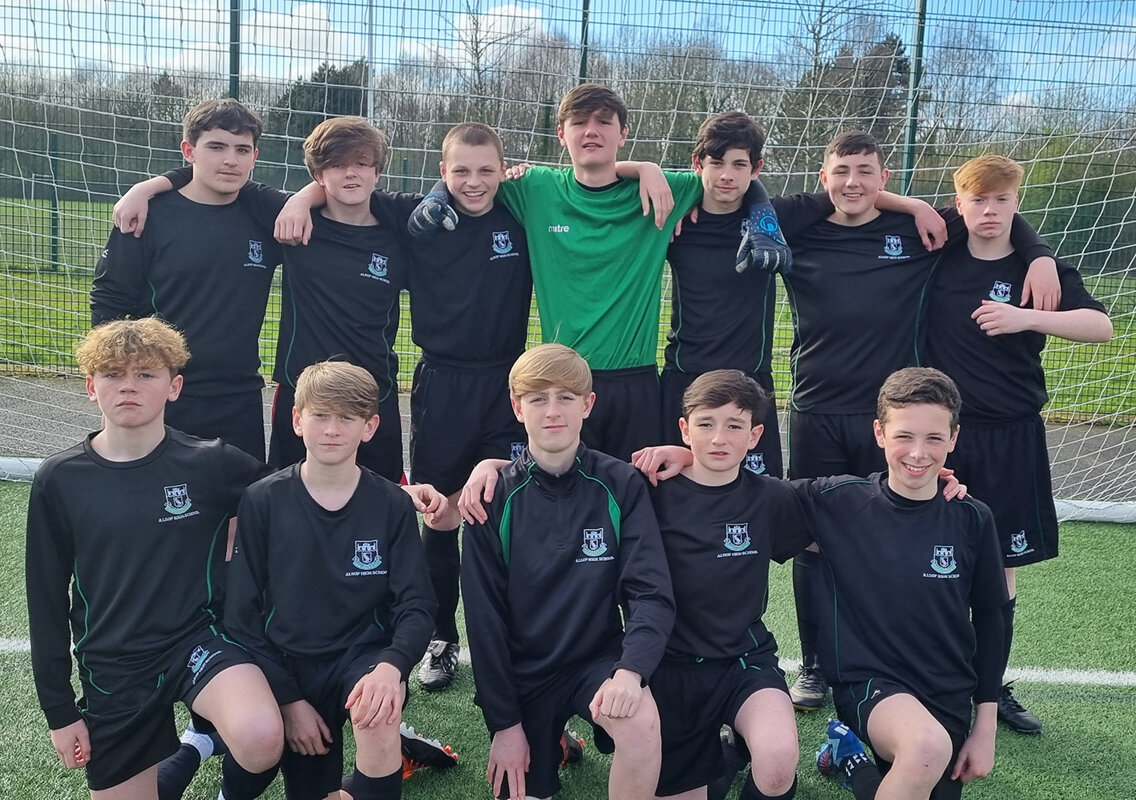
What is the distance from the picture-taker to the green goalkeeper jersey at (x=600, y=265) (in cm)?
293

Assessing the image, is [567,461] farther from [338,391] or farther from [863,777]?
[863,777]

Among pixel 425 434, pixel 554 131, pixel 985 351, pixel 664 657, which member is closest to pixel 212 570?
pixel 425 434

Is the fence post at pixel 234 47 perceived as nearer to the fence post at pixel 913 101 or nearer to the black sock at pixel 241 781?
the fence post at pixel 913 101

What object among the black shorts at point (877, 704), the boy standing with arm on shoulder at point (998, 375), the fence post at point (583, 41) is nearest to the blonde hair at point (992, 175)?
the boy standing with arm on shoulder at point (998, 375)

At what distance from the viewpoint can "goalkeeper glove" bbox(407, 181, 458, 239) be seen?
2842 mm

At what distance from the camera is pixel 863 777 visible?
87.9 inches

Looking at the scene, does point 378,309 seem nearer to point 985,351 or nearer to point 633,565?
point 633,565

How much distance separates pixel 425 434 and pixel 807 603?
4.51 ft

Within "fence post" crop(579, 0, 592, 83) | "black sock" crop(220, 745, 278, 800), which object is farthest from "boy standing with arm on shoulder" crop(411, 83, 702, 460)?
"fence post" crop(579, 0, 592, 83)

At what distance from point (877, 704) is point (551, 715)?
A: 781mm

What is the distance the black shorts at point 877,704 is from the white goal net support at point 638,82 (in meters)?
2.89

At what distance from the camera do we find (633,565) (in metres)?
2.27

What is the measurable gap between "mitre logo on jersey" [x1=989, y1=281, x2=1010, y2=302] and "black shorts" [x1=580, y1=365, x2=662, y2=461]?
3.66ft

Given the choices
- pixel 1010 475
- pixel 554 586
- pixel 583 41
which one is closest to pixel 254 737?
pixel 554 586
